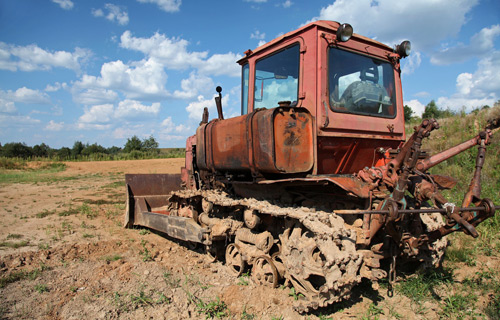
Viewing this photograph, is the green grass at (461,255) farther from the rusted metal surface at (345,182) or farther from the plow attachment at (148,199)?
the plow attachment at (148,199)

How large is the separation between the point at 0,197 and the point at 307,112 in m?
12.6

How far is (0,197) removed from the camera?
1198 cm

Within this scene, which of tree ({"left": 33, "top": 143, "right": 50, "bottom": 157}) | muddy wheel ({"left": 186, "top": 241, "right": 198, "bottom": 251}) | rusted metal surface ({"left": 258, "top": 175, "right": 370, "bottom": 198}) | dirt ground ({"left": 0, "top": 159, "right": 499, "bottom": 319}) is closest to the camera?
rusted metal surface ({"left": 258, "top": 175, "right": 370, "bottom": 198})

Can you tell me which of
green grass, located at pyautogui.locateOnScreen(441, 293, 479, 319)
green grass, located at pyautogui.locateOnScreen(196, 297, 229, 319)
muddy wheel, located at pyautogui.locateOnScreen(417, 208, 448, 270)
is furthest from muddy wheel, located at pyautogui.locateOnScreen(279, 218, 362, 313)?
muddy wheel, located at pyautogui.locateOnScreen(417, 208, 448, 270)

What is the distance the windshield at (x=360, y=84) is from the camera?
397 centimetres

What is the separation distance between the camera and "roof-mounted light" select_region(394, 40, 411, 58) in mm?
4598

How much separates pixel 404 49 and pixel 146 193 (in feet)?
18.5

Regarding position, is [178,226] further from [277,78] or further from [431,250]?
[431,250]

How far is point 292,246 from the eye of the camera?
3682mm

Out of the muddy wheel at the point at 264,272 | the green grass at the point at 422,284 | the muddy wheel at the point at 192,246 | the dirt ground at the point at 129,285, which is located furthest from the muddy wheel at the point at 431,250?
the muddy wheel at the point at 192,246

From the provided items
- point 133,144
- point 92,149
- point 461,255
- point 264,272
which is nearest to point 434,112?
point 461,255

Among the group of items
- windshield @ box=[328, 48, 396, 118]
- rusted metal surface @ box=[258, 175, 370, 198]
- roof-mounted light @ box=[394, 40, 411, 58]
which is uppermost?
roof-mounted light @ box=[394, 40, 411, 58]

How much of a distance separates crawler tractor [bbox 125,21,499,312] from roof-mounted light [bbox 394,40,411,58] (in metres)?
0.01

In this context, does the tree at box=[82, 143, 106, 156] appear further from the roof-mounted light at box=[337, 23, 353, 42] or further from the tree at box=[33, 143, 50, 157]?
the roof-mounted light at box=[337, 23, 353, 42]
